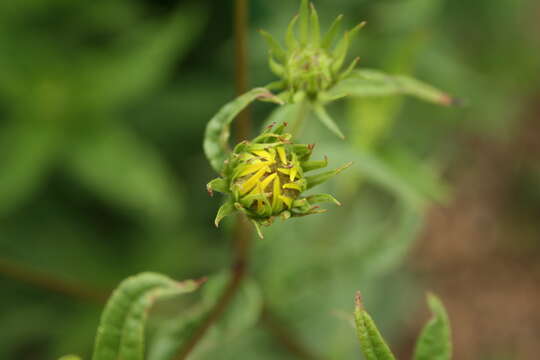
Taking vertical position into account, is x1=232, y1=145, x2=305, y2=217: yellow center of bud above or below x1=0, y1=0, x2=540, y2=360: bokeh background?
below

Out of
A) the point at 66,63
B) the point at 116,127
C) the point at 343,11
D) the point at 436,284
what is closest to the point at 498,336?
the point at 436,284

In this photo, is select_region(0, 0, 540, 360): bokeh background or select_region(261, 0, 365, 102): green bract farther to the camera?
select_region(0, 0, 540, 360): bokeh background

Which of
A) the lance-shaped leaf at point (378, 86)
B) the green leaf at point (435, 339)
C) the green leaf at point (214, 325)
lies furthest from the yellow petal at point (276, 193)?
the green leaf at point (214, 325)

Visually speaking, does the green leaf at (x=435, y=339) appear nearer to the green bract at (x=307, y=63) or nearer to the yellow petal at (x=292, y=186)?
the yellow petal at (x=292, y=186)

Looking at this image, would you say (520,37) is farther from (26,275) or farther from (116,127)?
(26,275)

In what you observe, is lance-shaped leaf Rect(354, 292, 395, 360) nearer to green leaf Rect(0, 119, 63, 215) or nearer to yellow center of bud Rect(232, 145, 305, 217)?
yellow center of bud Rect(232, 145, 305, 217)

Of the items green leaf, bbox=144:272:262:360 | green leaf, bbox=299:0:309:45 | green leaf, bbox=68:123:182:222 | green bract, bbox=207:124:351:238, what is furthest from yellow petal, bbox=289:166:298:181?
green leaf, bbox=68:123:182:222

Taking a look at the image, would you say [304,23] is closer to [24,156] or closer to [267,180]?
[267,180]
